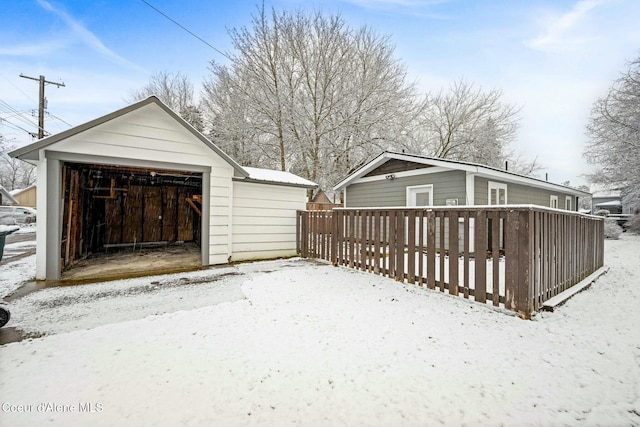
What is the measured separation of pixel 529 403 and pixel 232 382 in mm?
2059

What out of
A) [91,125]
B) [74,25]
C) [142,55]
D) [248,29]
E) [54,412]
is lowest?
[54,412]

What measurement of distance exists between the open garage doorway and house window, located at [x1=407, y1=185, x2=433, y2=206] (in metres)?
6.64

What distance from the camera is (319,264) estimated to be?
641 centimetres

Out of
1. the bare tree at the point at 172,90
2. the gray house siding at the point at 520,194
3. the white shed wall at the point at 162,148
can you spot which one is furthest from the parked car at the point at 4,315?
the bare tree at the point at 172,90

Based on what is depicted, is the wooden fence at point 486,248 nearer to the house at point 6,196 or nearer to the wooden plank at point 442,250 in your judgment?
the wooden plank at point 442,250

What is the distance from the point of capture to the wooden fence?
3.29 metres

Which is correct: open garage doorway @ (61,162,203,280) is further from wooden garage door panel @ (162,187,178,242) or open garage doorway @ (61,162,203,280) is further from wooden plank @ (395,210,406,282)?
wooden plank @ (395,210,406,282)

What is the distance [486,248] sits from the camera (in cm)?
362

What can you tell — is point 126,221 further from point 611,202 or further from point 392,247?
point 611,202

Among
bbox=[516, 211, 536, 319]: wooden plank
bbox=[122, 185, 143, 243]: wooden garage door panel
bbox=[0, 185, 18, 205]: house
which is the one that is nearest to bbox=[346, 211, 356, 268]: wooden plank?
bbox=[516, 211, 536, 319]: wooden plank

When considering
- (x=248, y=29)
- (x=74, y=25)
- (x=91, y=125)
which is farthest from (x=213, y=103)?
(x=91, y=125)

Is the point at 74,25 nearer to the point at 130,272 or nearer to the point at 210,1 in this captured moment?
the point at 210,1

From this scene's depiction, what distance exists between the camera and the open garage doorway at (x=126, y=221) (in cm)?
588

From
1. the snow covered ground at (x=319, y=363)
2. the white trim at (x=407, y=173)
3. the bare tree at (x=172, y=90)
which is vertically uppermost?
the bare tree at (x=172, y=90)
